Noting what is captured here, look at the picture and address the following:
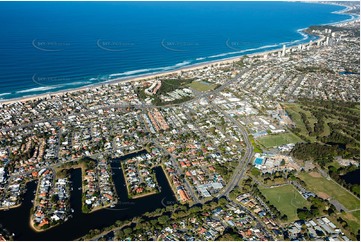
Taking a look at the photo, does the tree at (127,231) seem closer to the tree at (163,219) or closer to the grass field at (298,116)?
the tree at (163,219)

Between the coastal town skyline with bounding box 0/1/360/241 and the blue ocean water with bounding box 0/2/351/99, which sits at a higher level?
the blue ocean water with bounding box 0/2/351/99

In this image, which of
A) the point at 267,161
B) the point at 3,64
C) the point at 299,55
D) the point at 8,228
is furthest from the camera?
the point at 299,55

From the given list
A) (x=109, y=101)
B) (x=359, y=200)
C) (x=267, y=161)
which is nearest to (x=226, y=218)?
(x=267, y=161)

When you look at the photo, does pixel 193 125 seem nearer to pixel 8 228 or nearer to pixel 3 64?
pixel 8 228

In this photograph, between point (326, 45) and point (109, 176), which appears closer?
point (109, 176)

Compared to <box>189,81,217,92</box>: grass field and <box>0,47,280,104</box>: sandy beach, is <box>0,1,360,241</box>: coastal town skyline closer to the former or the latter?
<box>189,81,217,92</box>: grass field

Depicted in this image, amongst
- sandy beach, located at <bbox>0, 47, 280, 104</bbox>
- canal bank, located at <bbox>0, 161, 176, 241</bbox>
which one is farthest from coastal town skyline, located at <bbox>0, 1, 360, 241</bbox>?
sandy beach, located at <bbox>0, 47, 280, 104</bbox>
